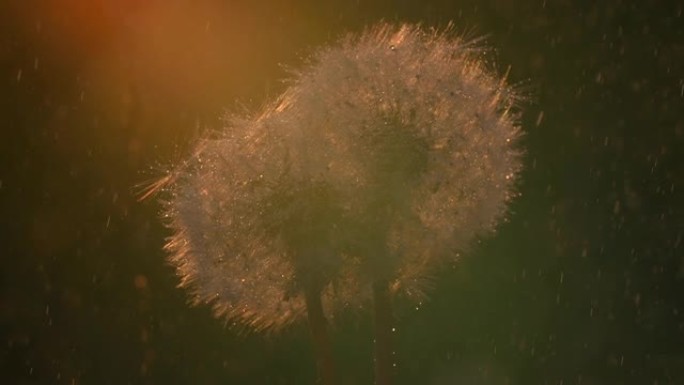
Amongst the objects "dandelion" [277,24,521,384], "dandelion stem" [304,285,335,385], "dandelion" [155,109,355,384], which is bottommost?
"dandelion stem" [304,285,335,385]

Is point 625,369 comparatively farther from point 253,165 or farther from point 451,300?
point 253,165

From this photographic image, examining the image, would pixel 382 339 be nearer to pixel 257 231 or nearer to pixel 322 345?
pixel 322 345

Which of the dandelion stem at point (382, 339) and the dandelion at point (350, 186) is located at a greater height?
the dandelion at point (350, 186)

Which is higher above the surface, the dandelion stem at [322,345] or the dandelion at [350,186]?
the dandelion at [350,186]

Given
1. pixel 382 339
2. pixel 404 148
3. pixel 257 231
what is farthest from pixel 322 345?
pixel 404 148

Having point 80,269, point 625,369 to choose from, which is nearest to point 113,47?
point 80,269

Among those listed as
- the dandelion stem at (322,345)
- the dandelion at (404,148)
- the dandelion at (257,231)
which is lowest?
the dandelion stem at (322,345)

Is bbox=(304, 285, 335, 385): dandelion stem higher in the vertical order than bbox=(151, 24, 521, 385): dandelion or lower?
lower
